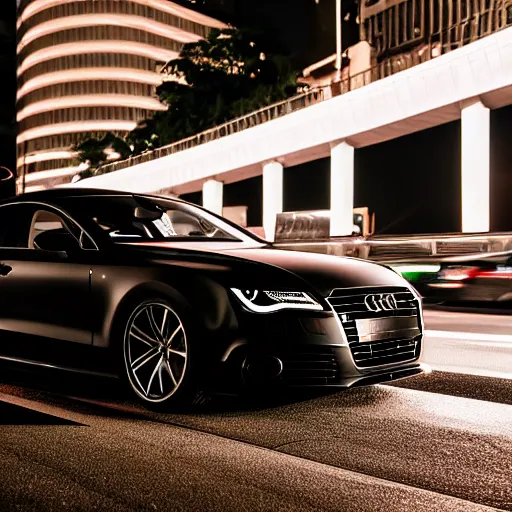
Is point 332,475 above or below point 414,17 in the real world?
below

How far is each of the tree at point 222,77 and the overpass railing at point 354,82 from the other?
13798mm

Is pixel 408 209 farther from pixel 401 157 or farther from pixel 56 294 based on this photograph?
pixel 56 294

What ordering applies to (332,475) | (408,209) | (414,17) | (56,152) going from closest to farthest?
(332,475) < (408,209) < (414,17) < (56,152)

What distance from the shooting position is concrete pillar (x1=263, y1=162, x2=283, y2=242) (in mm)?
51312

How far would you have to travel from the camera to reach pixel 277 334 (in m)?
5.70

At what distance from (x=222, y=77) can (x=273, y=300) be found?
71.5 m

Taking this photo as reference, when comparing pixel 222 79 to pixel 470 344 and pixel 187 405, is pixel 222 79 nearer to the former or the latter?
pixel 470 344

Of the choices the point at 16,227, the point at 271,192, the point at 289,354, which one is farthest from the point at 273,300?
the point at 271,192

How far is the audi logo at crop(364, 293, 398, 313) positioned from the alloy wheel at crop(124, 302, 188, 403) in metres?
1.17

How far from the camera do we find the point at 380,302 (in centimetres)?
616

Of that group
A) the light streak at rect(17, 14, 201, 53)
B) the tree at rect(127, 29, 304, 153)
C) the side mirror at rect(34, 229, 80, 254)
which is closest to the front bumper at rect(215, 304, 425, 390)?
the side mirror at rect(34, 229, 80, 254)

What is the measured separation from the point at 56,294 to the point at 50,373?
1.80 feet

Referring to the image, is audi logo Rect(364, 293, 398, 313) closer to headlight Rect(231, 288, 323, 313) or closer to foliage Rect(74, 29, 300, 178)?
headlight Rect(231, 288, 323, 313)

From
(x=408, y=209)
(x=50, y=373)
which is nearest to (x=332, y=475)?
(x=50, y=373)
